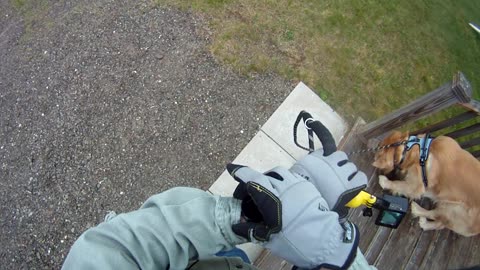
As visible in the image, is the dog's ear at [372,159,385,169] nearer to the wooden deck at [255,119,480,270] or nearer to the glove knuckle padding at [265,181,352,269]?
the wooden deck at [255,119,480,270]

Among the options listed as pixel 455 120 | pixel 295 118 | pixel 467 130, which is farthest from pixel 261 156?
pixel 467 130

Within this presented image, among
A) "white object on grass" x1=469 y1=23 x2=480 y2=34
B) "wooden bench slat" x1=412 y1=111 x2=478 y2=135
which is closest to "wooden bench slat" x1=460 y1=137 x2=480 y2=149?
"wooden bench slat" x1=412 y1=111 x2=478 y2=135

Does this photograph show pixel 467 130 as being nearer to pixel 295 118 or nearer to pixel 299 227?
pixel 295 118

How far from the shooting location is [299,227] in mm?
1585

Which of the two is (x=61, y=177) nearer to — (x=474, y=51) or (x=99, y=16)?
(x=99, y=16)

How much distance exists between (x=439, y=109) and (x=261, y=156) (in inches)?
67.3

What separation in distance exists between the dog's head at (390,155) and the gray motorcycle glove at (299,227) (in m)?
2.37

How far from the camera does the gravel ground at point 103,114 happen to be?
3.77m

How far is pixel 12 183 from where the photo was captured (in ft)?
12.6

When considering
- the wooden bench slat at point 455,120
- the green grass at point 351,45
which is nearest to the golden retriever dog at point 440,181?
the wooden bench slat at point 455,120

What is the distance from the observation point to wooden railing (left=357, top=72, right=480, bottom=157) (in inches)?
116

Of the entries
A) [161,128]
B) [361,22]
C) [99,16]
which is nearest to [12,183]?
[161,128]

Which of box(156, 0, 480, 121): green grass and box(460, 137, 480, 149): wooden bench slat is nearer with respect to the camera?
box(460, 137, 480, 149): wooden bench slat

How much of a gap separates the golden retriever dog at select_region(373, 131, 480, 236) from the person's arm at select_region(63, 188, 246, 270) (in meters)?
2.58
